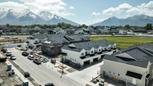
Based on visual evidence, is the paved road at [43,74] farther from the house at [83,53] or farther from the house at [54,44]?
the house at [54,44]

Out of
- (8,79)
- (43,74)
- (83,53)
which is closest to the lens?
(8,79)

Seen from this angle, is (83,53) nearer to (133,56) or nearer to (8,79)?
(133,56)

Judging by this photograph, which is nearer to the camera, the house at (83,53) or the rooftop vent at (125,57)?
the rooftop vent at (125,57)

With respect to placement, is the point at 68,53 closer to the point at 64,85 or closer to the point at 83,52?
the point at 83,52

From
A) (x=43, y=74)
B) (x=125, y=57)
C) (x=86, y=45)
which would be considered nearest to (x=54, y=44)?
(x=86, y=45)

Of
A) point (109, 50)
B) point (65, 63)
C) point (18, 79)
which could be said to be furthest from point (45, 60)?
point (109, 50)

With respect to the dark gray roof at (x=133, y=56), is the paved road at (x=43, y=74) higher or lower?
lower

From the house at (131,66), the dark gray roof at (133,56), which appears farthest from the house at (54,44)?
the dark gray roof at (133,56)
